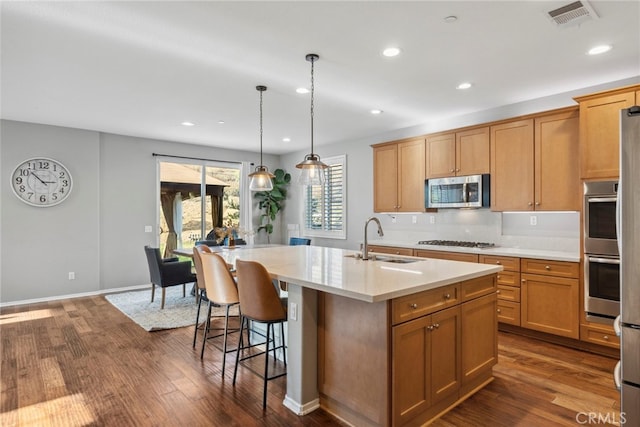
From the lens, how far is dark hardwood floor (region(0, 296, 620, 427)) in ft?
7.45

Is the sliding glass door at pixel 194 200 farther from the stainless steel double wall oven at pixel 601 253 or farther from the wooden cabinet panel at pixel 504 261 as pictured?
the stainless steel double wall oven at pixel 601 253

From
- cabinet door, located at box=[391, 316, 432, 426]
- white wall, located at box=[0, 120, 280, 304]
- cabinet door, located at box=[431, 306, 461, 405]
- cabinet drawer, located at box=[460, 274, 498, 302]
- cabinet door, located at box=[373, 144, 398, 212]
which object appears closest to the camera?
cabinet door, located at box=[391, 316, 432, 426]

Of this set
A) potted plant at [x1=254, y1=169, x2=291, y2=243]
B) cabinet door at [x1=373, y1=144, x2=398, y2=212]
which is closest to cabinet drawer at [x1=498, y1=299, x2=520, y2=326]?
cabinet door at [x1=373, y1=144, x2=398, y2=212]

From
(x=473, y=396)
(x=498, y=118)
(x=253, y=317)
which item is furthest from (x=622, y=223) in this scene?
(x=498, y=118)

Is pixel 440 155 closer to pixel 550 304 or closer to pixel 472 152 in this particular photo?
pixel 472 152

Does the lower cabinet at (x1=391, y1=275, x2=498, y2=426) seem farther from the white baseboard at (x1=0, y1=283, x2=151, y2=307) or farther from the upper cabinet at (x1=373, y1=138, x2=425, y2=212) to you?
the white baseboard at (x1=0, y1=283, x2=151, y2=307)

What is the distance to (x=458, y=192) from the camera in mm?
4559

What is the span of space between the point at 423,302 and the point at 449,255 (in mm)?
2353

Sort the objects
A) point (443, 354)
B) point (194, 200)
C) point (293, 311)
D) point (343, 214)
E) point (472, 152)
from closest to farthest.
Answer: point (443, 354) < point (293, 311) < point (472, 152) < point (343, 214) < point (194, 200)

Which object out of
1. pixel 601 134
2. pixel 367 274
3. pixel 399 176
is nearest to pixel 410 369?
pixel 367 274

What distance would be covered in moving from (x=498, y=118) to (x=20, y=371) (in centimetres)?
Result: 558

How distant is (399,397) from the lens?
197 centimetres

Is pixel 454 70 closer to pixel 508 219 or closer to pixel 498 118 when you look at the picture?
pixel 498 118

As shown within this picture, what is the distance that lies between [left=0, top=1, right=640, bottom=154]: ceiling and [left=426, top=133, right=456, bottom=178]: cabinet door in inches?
14.9
